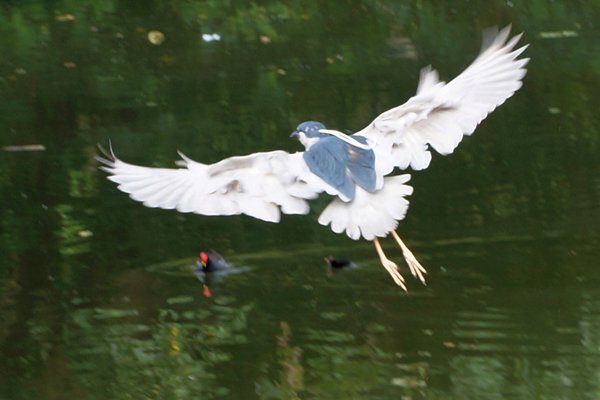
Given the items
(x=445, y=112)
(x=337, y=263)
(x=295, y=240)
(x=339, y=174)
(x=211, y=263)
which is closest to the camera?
(x=339, y=174)

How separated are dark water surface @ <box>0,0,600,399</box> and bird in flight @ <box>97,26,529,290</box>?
61 centimetres

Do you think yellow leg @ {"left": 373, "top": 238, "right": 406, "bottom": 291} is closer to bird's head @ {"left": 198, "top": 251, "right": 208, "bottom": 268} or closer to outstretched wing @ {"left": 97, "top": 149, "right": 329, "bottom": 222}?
outstretched wing @ {"left": 97, "top": 149, "right": 329, "bottom": 222}

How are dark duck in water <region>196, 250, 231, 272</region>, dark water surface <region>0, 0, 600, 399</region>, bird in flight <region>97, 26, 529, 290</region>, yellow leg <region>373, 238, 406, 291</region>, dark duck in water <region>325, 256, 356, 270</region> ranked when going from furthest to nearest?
1. dark duck in water <region>196, 250, 231, 272</region>
2. dark duck in water <region>325, 256, 356, 270</region>
3. yellow leg <region>373, 238, 406, 291</region>
4. dark water surface <region>0, 0, 600, 399</region>
5. bird in flight <region>97, 26, 529, 290</region>

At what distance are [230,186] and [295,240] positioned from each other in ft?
6.92

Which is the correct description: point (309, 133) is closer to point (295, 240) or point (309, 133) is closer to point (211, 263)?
point (211, 263)

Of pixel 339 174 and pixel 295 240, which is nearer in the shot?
pixel 339 174

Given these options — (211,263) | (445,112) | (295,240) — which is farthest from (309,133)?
(295,240)

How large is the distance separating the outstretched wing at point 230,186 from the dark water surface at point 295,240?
692 millimetres

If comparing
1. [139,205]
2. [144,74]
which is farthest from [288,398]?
[144,74]

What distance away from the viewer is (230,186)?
5.88 m

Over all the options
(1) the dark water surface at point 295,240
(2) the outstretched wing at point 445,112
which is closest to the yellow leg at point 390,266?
(1) the dark water surface at point 295,240

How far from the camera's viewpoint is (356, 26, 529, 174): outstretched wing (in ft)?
19.9

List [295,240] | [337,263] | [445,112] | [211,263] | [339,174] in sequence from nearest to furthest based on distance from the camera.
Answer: [339,174], [445,112], [337,263], [211,263], [295,240]

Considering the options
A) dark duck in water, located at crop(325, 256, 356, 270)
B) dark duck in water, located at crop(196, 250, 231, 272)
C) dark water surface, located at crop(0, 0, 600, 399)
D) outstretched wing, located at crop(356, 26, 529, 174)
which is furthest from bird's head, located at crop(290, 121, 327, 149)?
dark duck in water, located at crop(196, 250, 231, 272)
